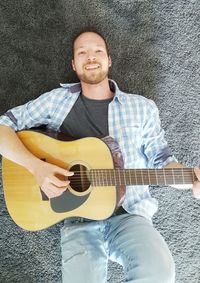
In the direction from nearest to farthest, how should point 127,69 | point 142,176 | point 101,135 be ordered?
point 142,176 < point 101,135 < point 127,69

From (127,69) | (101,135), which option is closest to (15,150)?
(101,135)

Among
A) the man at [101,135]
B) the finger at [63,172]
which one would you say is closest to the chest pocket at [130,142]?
the man at [101,135]

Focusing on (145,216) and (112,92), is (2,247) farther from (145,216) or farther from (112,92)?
(112,92)

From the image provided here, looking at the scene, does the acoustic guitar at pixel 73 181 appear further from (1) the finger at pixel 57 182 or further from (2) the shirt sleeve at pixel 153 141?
(2) the shirt sleeve at pixel 153 141

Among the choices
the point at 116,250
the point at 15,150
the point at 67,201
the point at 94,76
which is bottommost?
the point at 116,250

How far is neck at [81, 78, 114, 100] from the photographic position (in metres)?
1.39

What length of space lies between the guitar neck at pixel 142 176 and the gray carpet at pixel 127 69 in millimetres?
353

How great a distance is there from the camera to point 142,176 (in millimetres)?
1201

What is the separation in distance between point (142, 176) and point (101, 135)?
19cm

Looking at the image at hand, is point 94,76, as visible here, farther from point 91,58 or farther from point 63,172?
point 63,172

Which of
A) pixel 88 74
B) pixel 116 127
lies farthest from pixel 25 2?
pixel 116 127

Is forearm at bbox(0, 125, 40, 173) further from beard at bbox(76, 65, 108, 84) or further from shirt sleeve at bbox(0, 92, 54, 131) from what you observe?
beard at bbox(76, 65, 108, 84)

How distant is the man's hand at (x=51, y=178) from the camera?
47.6 inches

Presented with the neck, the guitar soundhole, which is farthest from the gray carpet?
the guitar soundhole
